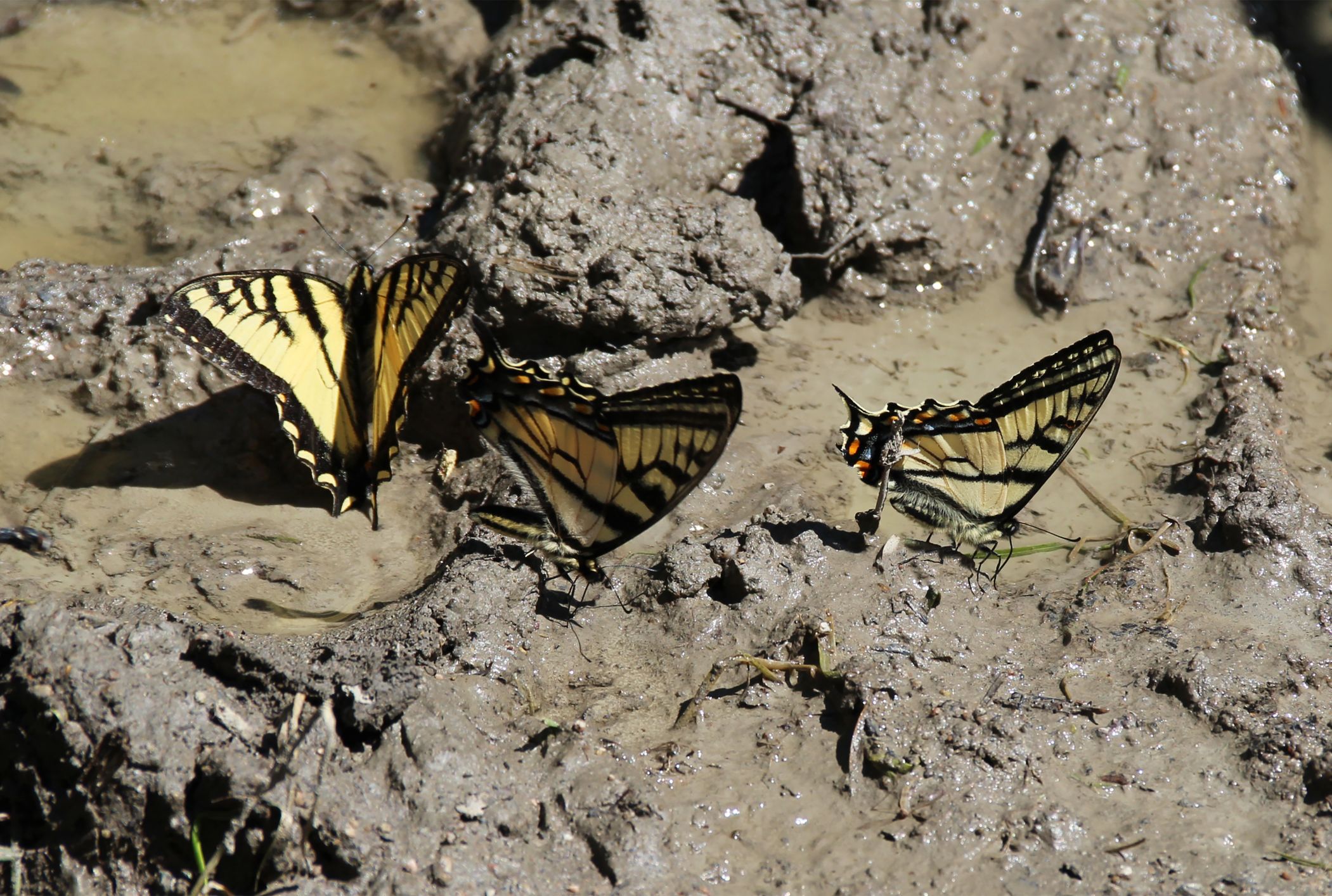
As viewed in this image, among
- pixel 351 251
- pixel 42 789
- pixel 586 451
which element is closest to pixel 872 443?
pixel 586 451

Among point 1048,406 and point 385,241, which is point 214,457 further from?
point 1048,406

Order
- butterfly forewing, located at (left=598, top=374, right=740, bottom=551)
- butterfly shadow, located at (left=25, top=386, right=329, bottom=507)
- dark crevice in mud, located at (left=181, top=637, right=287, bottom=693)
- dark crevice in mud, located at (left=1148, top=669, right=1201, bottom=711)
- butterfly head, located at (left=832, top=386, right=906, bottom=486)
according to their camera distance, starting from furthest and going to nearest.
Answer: butterfly shadow, located at (left=25, top=386, right=329, bottom=507)
butterfly head, located at (left=832, top=386, right=906, bottom=486)
butterfly forewing, located at (left=598, top=374, right=740, bottom=551)
dark crevice in mud, located at (left=1148, top=669, right=1201, bottom=711)
dark crevice in mud, located at (left=181, top=637, right=287, bottom=693)

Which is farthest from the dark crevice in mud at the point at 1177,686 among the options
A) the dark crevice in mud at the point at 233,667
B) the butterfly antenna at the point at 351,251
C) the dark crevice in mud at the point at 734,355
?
the butterfly antenna at the point at 351,251

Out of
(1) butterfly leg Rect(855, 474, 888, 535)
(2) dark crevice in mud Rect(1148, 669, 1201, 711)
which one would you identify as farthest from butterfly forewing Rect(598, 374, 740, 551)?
(2) dark crevice in mud Rect(1148, 669, 1201, 711)

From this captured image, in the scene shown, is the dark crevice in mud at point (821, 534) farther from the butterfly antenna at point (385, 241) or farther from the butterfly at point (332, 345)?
the butterfly antenna at point (385, 241)

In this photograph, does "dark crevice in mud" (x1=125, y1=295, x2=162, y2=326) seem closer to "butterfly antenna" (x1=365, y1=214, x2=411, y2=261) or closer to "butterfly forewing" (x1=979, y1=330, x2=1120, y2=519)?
"butterfly antenna" (x1=365, y1=214, x2=411, y2=261)
